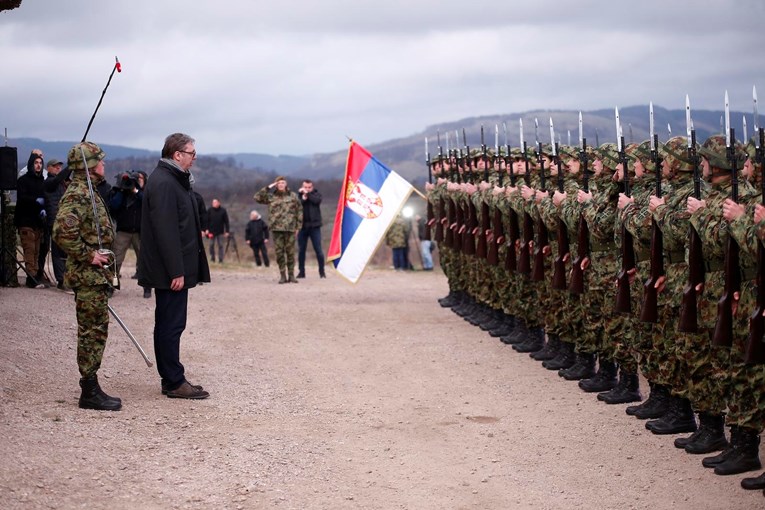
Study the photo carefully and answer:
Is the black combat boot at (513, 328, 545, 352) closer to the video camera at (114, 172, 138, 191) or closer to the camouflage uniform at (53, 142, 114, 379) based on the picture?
the camouflage uniform at (53, 142, 114, 379)

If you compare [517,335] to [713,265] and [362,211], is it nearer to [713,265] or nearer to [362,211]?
[713,265]

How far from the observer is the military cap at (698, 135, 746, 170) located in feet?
21.8

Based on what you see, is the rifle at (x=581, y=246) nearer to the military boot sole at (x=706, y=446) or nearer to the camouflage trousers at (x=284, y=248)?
the military boot sole at (x=706, y=446)

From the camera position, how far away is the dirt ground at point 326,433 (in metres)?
6.18

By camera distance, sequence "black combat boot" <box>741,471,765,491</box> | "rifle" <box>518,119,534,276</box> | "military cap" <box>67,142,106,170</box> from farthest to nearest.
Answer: "rifle" <box>518,119,534,276</box>, "military cap" <box>67,142,106,170</box>, "black combat boot" <box>741,471,765,491</box>

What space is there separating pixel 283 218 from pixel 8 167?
5736 millimetres

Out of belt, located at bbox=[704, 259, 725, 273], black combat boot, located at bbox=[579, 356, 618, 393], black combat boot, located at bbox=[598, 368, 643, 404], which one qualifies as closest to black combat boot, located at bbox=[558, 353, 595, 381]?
black combat boot, located at bbox=[579, 356, 618, 393]

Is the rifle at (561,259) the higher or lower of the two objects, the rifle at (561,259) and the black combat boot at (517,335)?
the higher

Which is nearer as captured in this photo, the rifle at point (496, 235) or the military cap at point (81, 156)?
the military cap at point (81, 156)

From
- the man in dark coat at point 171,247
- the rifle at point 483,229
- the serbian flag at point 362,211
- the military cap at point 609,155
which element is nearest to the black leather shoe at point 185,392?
the man in dark coat at point 171,247

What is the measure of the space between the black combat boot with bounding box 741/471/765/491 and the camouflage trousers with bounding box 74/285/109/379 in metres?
4.53

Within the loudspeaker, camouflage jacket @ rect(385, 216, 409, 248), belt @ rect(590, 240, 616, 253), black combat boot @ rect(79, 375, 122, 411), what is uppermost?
the loudspeaker

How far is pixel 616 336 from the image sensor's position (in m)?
8.73

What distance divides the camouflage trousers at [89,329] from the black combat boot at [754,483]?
4532 mm
